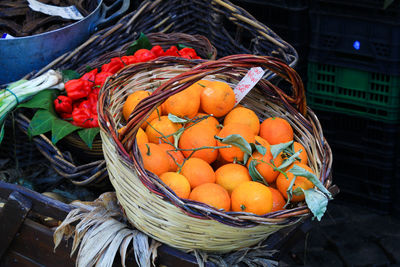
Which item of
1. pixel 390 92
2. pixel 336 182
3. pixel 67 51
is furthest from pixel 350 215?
pixel 67 51

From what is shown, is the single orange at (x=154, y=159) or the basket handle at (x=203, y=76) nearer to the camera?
the basket handle at (x=203, y=76)

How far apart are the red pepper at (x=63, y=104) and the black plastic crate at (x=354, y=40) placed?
3.88 ft

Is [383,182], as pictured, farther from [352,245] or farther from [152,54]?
[152,54]

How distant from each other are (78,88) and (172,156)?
0.85 meters

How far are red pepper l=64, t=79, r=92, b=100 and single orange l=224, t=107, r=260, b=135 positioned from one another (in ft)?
2.48

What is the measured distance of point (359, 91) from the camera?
101 inches

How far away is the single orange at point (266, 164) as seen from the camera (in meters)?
1.55

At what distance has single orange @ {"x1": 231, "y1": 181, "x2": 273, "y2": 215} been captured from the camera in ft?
4.65

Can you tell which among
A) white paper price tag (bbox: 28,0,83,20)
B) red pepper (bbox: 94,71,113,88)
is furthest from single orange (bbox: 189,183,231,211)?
white paper price tag (bbox: 28,0,83,20)

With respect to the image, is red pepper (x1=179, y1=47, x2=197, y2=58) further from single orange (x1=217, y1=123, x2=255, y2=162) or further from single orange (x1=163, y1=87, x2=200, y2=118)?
single orange (x1=217, y1=123, x2=255, y2=162)

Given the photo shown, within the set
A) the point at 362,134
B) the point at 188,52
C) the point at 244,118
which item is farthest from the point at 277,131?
the point at 362,134

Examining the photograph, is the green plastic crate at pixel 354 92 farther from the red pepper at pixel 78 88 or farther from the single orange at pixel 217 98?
the red pepper at pixel 78 88

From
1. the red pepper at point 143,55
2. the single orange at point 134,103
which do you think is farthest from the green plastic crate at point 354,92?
the single orange at point 134,103

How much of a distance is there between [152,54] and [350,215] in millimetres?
1413
